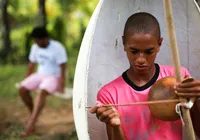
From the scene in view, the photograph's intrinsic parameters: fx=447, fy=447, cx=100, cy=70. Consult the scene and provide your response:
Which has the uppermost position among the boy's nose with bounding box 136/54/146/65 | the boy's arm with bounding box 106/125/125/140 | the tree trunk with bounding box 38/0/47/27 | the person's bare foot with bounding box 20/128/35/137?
the tree trunk with bounding box 38/0/47/27

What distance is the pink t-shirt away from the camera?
2.73 m

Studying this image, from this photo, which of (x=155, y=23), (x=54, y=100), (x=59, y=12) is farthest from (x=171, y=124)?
(x=59, y=12)

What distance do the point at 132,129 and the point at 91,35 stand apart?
66 centimetres

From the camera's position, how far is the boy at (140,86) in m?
2.62

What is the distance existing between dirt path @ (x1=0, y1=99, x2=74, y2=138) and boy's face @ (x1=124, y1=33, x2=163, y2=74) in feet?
11.4

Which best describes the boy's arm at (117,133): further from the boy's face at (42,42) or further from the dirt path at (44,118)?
the boy's face at (42,42)

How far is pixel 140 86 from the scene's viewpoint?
279cm

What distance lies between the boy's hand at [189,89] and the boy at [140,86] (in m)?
0.35

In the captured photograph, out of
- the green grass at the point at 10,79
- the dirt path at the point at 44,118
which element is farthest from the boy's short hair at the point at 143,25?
the green grass at the point at 10,79

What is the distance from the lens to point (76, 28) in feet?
76.6

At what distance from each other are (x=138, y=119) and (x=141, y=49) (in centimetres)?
46

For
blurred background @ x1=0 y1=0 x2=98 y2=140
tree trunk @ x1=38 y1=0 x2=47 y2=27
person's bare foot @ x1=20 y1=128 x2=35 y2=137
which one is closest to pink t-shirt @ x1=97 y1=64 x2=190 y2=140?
blurred background @ x1=0 y1=0 x2=98 y2=140

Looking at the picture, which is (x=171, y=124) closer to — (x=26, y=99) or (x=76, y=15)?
(x=26, y=99)

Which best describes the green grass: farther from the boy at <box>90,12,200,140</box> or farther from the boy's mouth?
the boy's mouth
